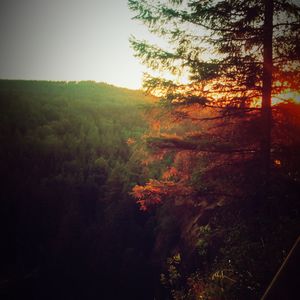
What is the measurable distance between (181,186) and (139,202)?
5.25m

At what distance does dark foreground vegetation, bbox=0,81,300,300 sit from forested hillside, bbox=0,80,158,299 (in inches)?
2.6

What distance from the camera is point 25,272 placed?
13.6 metres

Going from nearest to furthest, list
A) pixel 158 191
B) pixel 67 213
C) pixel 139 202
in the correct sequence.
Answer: pixel 158 191
pixel 139 202
pixel 67 213

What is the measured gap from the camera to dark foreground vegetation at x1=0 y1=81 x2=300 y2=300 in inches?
Result: 240

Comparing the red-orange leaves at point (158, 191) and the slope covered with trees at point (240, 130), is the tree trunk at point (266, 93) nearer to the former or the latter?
the slope covered with trees at point (240, 130)

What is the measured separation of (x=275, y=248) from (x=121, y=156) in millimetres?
15492

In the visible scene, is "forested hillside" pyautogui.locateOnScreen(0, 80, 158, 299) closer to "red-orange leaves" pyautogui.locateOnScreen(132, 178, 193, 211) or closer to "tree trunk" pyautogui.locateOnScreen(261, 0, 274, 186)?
"red-orange leaves" pyautogui.locateOnScreen(132, 178, 193, 211)

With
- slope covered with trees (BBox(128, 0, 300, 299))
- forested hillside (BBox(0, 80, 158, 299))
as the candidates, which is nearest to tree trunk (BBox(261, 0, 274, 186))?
slope covered with trees (BBox(128, 0, 300, 299))

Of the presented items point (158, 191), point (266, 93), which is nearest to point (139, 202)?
point (158, 191)

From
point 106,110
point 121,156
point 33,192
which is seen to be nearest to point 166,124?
point 33,192

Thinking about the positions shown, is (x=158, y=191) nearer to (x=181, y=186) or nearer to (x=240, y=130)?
(x=181, y=186)

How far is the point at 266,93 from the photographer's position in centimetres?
611

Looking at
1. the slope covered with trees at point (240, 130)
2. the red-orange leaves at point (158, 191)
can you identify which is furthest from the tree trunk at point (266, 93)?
the red-orange leaves at point (158, 191)

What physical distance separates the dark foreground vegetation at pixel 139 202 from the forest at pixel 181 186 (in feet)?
0.16
